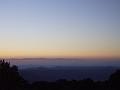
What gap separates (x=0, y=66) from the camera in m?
53.4

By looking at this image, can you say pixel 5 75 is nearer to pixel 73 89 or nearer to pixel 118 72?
pixel 73 89

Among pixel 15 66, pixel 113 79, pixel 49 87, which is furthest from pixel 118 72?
→ pixel 15 66

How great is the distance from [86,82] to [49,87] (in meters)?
8.13

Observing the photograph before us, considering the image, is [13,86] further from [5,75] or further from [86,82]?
[86,82]

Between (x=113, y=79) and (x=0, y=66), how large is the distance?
19911 millimetres

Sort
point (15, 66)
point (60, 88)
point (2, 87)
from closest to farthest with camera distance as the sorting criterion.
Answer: point (2, 87)
point (15, 66)
point (60, 88)

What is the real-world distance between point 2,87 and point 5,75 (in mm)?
2682

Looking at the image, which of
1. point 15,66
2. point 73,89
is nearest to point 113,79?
point 73,89

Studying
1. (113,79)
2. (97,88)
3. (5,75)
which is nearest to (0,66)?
(5,75)

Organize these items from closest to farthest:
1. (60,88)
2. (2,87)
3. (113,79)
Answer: (2,87) < (60,88) < (113,79)

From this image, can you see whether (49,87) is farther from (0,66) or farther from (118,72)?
(118,72)

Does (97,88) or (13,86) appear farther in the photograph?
(97,88)

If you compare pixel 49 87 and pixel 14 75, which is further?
pixel 49 87

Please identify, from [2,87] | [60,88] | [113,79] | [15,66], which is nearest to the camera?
[2,87]
